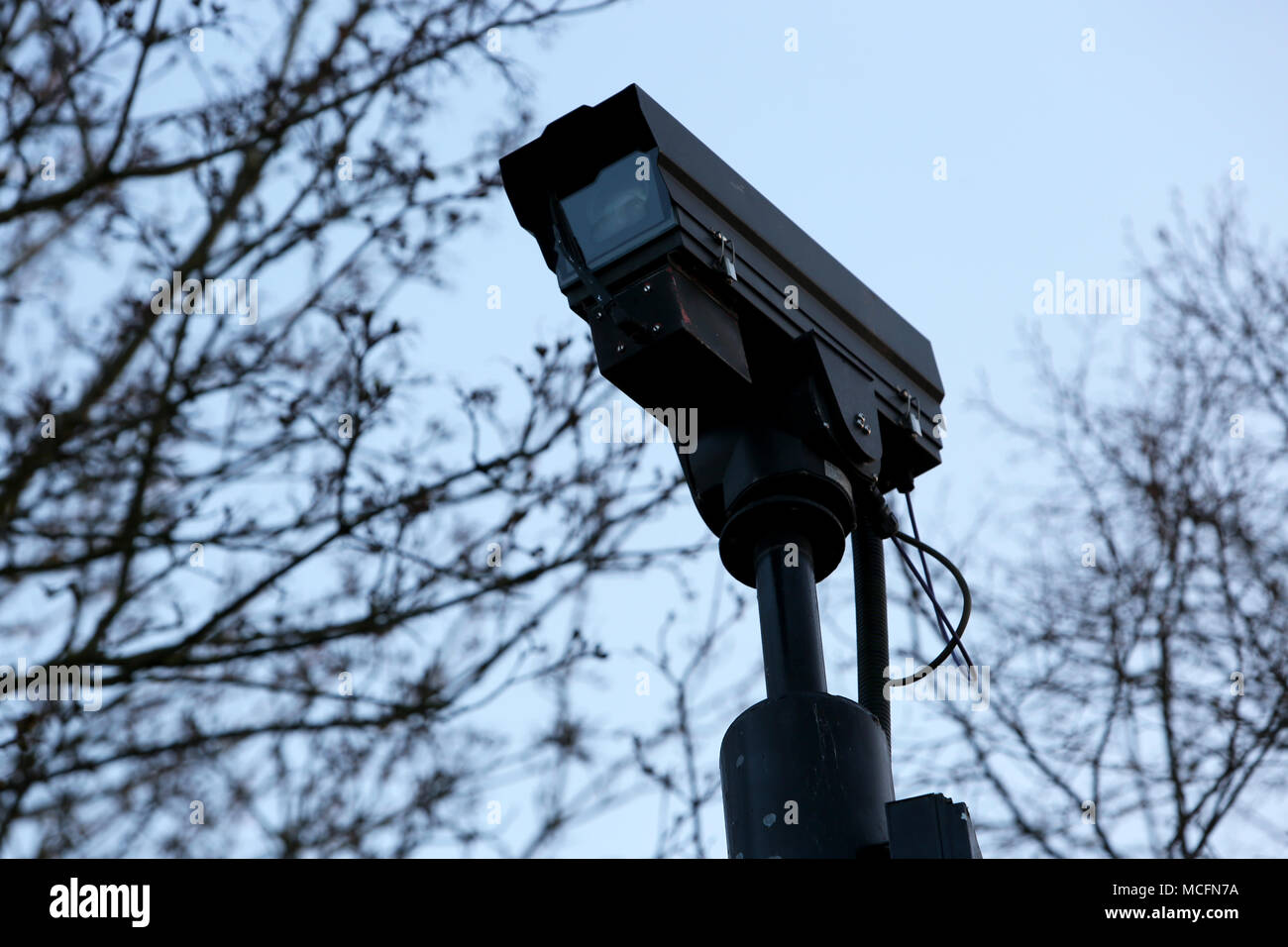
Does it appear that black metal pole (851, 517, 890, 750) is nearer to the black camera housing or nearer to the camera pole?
the black camera housing

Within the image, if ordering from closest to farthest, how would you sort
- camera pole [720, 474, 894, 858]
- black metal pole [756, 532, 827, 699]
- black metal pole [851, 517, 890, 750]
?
camera pole [720, 474, 894, 858] → black metal pole [756, 532, 827, 699] → black metal pole [851, 517, 890, 750]

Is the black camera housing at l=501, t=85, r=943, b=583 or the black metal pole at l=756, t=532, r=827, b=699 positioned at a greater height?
the black camera housing at l=501, t=85, r=943, b=583

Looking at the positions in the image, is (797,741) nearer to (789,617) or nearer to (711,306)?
(789,617)

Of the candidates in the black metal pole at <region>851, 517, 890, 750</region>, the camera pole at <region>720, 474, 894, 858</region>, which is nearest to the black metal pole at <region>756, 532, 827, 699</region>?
the camera pole at <region>720, 474, 894, 858</region>

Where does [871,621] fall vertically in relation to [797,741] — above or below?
above

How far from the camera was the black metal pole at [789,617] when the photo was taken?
2.21 metres

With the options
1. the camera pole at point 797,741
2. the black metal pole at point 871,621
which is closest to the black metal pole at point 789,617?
the camera pole at point 797,741

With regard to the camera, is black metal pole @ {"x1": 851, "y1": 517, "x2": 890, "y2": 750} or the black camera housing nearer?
the black camera housing

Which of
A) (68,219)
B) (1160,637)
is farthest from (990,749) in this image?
(68,219)

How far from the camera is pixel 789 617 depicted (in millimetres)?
2258

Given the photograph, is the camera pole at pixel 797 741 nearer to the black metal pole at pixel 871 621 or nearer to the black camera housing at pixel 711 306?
the black camera housing at pixel 711 306

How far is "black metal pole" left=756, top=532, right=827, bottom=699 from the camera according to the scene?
7.25 feet

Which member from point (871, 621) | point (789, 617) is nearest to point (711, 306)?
point (789, 617)
